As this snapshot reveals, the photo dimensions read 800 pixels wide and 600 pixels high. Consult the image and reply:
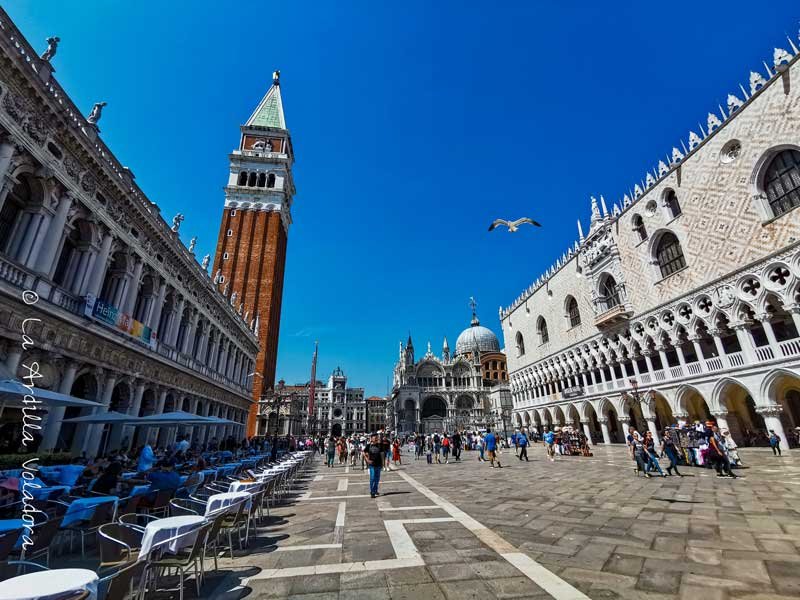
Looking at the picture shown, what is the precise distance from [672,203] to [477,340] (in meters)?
55.4

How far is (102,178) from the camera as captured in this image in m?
13.5

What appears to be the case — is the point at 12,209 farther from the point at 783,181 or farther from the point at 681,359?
the point at 681,359

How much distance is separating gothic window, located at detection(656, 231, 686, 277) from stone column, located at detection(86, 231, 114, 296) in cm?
3030

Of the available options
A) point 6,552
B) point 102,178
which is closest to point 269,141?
point 102,178

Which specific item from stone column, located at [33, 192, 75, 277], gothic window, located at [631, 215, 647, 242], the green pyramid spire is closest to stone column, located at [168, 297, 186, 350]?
stone column, located at [33, 192, 75, 277]

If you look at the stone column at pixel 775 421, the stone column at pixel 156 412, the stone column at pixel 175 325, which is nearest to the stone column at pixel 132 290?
the stone column at pixel 175 325

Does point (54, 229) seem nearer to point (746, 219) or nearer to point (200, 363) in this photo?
point (200, 363)

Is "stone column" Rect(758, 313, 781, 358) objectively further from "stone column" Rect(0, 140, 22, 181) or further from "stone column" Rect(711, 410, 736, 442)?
"stone column" Rect(0, 140, 22, 181)

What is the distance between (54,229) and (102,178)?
3156 mm

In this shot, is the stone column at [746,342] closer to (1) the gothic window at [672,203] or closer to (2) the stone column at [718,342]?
(2) the stone column at [718,342]

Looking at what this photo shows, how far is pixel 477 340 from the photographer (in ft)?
254

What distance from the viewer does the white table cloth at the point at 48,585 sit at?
2318 millimetres

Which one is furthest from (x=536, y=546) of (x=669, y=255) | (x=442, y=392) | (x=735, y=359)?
(x=442, y=392)

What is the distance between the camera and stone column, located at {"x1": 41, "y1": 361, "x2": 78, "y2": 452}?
1098cm
